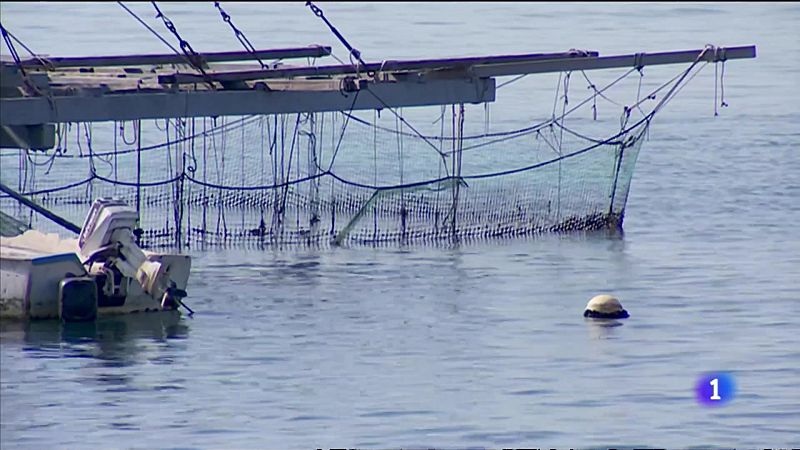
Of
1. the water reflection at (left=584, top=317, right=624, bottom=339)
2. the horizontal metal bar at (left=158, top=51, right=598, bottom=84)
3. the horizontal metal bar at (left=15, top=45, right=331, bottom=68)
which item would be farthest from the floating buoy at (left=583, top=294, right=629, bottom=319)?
the horizontal metal bar at (left=15, top=45, right=331, bottom=68)

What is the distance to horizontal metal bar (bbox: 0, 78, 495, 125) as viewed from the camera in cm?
3578

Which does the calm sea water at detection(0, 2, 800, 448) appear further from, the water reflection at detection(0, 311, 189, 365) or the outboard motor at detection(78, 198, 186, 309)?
the outboard motor at detection(78, 198, 186, 309)

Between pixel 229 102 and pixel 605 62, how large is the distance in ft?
23.0

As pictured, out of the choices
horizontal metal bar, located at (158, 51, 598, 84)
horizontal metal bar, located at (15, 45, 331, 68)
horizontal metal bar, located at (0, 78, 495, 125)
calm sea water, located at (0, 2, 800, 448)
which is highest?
horizontal metal bar, located at (15, 45, 331, 68)

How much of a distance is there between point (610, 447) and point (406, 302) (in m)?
10.9

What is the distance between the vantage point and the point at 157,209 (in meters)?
46.2

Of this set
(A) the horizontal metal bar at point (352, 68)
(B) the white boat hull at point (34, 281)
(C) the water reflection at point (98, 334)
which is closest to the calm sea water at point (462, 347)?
(C) the water reflection at point (98, 334)

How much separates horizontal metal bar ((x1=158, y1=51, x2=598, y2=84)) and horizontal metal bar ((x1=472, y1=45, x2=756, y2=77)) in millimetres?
297

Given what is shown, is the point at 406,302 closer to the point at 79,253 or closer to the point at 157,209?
the point at 79,253

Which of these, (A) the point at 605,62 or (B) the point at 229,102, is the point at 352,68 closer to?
(B) the point at 229,102

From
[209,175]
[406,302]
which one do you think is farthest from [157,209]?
[406,302]

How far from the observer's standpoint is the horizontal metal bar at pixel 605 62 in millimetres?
40625

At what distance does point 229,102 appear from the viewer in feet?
125

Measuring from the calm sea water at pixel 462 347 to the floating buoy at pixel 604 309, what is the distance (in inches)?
12.4
